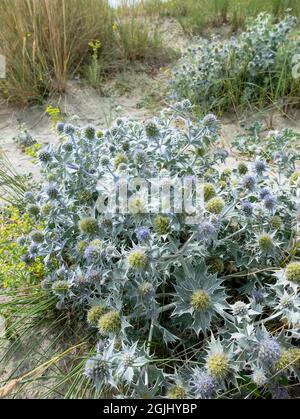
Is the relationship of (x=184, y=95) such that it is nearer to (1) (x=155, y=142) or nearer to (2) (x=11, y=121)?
(2) (x=11, y=121)

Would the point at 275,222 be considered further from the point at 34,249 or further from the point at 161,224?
the point at 34,249

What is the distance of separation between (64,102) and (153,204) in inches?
138

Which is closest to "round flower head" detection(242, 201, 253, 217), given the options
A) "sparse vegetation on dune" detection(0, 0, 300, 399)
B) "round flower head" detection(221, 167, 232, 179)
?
"sparse vegetation on dune" detection(0, 0, 300, 399)

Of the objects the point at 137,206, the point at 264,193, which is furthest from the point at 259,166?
the point at 137,206

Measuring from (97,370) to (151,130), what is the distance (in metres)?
1.09

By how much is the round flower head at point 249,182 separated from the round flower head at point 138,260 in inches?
22.4

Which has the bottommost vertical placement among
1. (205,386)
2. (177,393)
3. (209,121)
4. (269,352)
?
(177,393)

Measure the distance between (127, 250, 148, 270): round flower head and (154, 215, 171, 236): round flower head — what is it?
0.11 m

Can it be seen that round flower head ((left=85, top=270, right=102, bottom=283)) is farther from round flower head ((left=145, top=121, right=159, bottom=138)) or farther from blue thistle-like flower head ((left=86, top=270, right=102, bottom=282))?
round flower head ((left=145, top=121, right=159, bottom=138))

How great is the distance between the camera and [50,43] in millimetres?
4668

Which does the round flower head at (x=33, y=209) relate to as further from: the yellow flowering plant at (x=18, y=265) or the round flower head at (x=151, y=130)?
the round flower head at (x=151, y=130)

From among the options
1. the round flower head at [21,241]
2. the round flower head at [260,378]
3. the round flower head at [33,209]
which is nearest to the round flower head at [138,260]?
the round flower head at [260,378]
